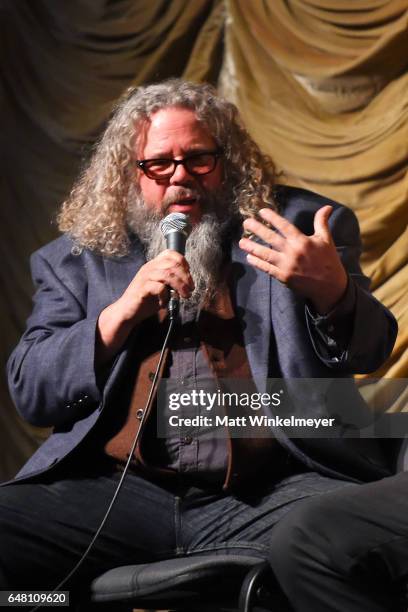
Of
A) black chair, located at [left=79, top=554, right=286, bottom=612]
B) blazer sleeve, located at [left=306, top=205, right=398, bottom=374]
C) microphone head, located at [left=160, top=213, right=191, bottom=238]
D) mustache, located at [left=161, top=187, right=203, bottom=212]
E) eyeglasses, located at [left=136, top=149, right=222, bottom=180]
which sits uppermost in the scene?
eyeglasses, located at [left=136, top=149, right=222, bottom=180]

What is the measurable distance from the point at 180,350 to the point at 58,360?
0.87 ft

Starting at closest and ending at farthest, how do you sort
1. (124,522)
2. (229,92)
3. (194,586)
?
(194,586) → (124,522) → (229,92)

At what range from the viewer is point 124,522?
222cm

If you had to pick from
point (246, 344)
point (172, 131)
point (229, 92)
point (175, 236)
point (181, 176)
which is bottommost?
point (246, 344)

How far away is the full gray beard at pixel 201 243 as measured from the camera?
2469mm

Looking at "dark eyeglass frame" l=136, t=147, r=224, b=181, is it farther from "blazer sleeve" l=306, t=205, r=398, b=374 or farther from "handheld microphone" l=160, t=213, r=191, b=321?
"blazer sleeve" l=306, t=205, r=398, b=374

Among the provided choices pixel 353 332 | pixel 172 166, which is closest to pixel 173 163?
pixel 172 166

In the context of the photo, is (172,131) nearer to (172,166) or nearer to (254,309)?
(172,166)

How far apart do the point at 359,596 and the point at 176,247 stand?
2.54 ft

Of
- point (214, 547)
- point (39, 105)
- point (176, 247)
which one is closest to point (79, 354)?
point (176, 247)

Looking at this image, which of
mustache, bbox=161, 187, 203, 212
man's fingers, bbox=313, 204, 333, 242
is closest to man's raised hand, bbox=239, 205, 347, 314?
man's fingers, bbox=313, 204, 333, 242

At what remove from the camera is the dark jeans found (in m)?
2.14

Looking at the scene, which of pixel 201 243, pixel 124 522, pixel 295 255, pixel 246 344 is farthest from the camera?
pixel 201 243

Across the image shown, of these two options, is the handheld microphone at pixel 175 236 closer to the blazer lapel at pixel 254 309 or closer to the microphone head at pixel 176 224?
the microphone head at pixel 176 224
